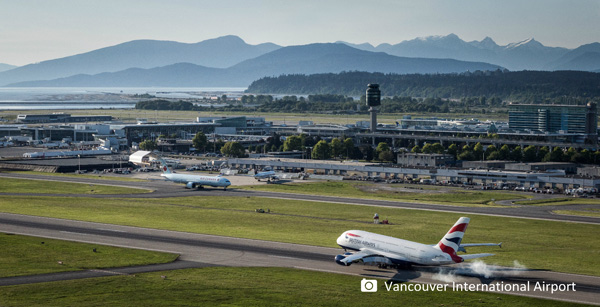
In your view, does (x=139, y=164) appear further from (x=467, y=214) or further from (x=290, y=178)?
(x=467, y=214)

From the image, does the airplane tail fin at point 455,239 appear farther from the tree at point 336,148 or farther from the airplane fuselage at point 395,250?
the tree at point 336,148

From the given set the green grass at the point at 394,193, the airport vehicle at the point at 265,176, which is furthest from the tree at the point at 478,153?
the airport vehicle at the point at 265,176

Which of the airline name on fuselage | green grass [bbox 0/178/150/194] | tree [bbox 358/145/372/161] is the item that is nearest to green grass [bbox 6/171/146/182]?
green grass [bbox 0/178/150/194]

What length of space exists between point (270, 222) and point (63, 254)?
2853cm

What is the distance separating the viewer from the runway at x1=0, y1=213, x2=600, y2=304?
56.9 metres

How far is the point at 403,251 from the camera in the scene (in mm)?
60406

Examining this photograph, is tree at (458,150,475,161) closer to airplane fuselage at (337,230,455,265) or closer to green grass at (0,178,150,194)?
green grass at (0,178,150,194)

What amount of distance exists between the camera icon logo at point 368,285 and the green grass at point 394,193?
5349 cm

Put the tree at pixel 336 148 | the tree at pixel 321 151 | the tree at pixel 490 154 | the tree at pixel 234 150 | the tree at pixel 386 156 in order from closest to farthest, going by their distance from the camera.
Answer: the tree at pixel 490 154 < the tree at pixel 386 156 < the tree at pixel 321 151 < the tree at pixel 336 148 < the tree at pixel 234 150

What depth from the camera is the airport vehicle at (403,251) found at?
2308 inches

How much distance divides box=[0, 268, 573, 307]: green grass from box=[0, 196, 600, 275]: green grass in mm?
13671

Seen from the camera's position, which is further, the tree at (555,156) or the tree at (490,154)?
the tree at (490,154)

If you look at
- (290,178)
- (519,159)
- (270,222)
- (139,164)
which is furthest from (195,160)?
(270,222)

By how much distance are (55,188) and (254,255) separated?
6782 centimetres
